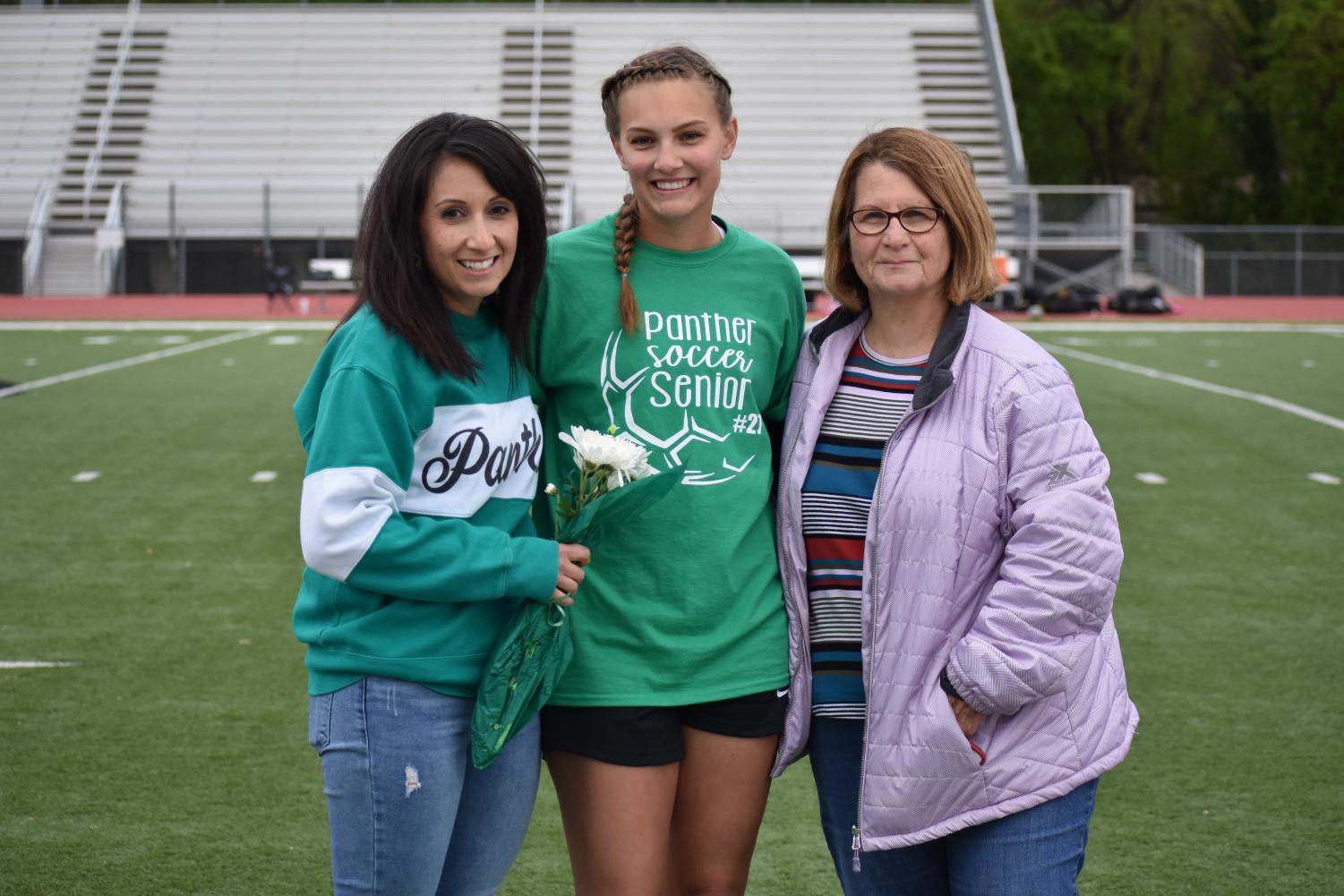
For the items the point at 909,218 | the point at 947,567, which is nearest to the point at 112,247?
the point at 909,218

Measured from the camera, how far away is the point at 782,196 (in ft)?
98.4

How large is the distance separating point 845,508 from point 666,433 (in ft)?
1.07

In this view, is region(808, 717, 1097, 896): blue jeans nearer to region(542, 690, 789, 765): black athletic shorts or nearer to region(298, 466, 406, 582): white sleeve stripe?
region(542, 690, 789, 765): black athletic shorts

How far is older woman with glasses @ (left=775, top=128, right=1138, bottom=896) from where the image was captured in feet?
7.25

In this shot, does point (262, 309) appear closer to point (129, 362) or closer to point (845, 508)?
point (129, 362)

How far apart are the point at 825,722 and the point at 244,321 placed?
20.8 metres

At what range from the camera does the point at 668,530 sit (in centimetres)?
249

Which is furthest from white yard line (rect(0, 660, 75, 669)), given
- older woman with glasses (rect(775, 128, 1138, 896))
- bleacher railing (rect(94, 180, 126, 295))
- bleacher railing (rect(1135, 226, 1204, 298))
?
bleacher railing (rect(1135, 226, 1204, 298))

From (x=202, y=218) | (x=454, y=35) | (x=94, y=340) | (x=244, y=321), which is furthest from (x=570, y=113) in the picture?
(x=94, y=340)

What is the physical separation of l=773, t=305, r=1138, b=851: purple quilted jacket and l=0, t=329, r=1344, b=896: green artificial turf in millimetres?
1392

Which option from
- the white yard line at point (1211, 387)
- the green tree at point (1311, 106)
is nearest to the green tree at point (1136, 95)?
the green tree at point (1311, 106)

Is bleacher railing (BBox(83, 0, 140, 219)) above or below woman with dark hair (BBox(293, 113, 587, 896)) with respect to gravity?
above

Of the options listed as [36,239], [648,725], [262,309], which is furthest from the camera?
[36,239]

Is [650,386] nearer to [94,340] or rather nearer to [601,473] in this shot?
[601,473]
